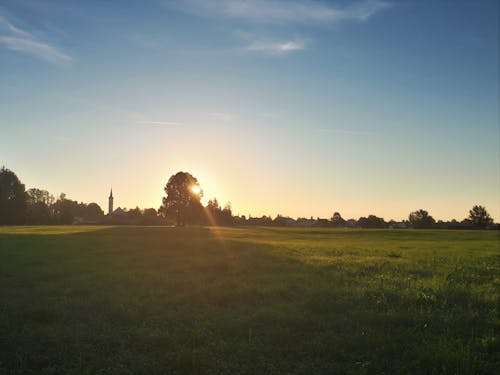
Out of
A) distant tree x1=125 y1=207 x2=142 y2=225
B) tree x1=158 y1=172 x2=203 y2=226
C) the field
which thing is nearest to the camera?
the field

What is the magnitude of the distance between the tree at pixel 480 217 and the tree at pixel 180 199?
111 meters

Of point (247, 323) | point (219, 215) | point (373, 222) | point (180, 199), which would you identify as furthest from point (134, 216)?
point (247, 323)

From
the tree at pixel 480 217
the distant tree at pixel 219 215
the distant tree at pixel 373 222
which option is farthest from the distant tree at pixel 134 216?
the tree at pixel 480 217

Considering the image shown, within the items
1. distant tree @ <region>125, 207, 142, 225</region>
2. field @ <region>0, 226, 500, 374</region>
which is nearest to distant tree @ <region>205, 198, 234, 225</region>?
distant tree @ <region>125, 207, 142, 225</region>

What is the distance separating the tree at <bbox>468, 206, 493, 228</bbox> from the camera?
539ft

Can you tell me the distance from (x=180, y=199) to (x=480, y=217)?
383 ft

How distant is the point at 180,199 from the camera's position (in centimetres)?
11588

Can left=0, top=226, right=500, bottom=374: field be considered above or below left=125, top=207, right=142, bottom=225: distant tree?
below

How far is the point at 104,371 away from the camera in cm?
950

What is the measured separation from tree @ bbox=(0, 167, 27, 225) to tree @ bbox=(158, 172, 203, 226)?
4187 cm

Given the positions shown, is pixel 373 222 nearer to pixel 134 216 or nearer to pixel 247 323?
pixel 134 216

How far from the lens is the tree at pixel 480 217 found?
539 feet

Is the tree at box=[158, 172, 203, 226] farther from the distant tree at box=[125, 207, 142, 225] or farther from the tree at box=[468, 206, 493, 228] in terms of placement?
the tree at box=[468, 206, 493, 228]

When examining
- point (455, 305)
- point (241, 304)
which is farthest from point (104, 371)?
point (455, 305)
